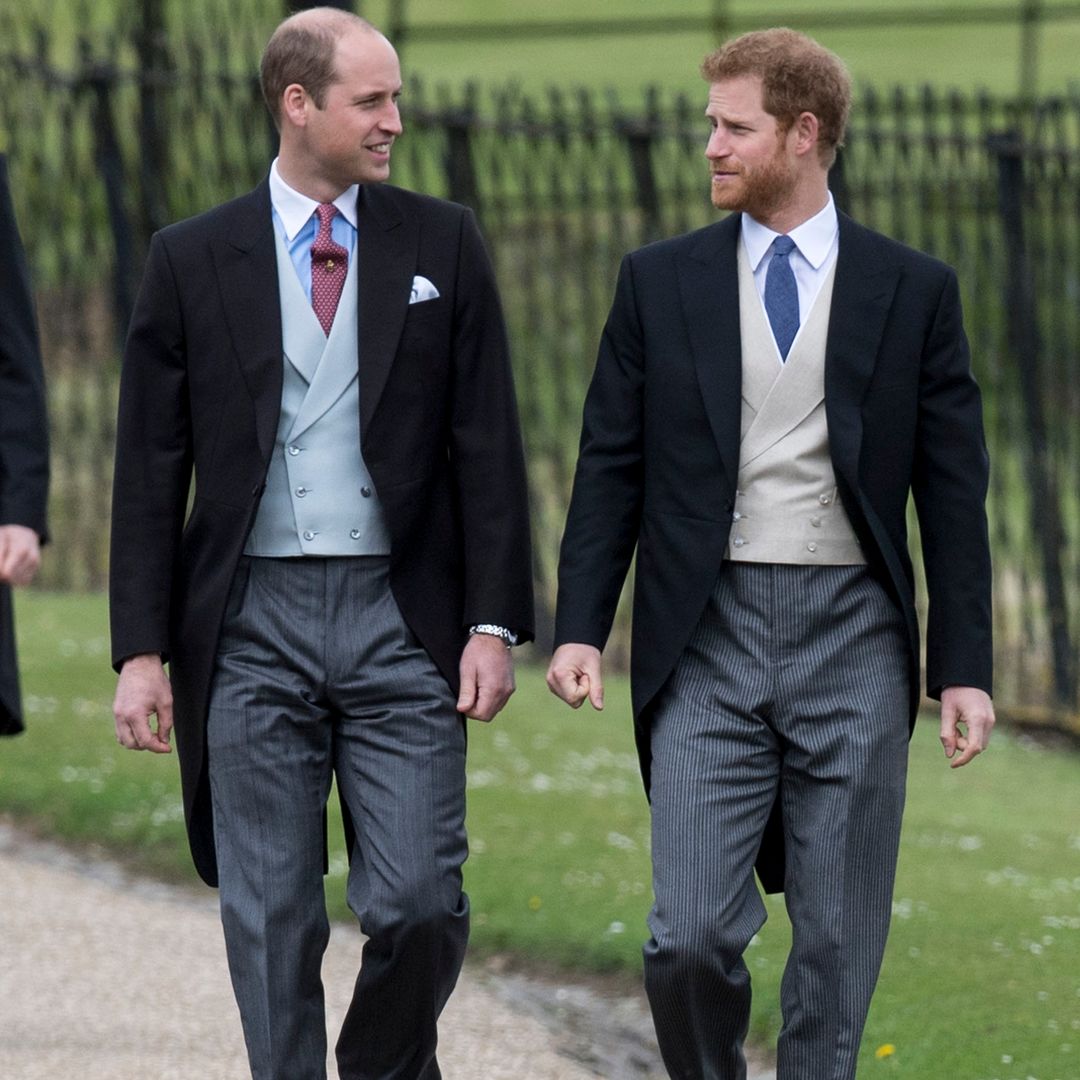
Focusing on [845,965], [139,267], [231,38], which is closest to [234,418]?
[845,965]

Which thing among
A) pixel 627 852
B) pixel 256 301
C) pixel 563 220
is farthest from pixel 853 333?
pixel 563 220

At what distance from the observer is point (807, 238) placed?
395cm

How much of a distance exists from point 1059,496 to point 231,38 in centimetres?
592

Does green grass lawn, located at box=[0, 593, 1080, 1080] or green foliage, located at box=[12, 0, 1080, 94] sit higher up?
green foliage, located at box=[12, 0, 1080, 94]

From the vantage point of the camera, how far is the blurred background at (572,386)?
6.16m

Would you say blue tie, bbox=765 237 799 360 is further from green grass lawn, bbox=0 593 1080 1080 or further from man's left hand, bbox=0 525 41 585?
green grass lawn, bbox=0 593 1080 1080

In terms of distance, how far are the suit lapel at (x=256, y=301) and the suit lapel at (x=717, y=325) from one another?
0.72 m

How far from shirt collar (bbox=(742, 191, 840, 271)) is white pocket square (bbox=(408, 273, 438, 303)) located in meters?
→ 0.56

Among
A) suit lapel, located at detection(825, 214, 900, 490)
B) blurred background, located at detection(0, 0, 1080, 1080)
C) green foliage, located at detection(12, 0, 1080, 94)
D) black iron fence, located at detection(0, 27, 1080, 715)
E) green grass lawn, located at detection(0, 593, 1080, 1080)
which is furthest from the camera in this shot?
green foliage, located at detection(12, 0, 1080, 94)

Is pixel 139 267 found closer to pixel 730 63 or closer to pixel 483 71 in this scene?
pixel 730 63

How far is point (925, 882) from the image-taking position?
21.0 feet

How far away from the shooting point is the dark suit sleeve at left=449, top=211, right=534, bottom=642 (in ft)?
13.2

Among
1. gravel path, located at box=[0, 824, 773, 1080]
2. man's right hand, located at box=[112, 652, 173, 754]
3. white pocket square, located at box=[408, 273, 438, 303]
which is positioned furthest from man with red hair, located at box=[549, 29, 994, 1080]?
gravel path, located at box=[0, 824, 773, 1080]

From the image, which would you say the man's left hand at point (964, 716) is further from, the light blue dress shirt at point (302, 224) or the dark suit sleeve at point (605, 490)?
the light blue dress shirt at point (302, 224)
